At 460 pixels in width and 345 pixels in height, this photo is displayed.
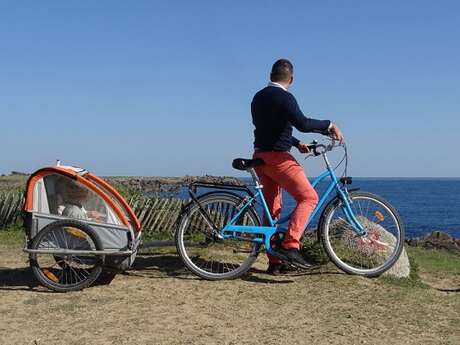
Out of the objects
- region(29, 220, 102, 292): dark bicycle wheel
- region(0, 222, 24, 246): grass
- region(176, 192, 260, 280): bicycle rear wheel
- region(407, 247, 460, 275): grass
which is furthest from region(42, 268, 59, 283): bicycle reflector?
region(407, 247, 460, 275): grass

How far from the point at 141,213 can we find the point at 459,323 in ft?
30.3

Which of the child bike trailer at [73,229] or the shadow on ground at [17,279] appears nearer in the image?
the child bike trailer at [73,229]

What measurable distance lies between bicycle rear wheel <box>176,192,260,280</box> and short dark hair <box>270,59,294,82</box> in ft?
4.51

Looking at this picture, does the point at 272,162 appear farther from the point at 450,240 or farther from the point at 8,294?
the point at 450,240

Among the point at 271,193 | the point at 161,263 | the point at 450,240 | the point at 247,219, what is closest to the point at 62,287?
the point at 161,263

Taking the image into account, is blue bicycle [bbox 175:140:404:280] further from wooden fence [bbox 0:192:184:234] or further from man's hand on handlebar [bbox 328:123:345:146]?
wooden fence [bbox 0:192:184:234]

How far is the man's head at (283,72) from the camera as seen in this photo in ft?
19.7

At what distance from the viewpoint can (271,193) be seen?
6.38 metres

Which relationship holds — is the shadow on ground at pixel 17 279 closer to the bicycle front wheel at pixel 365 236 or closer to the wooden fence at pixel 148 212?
the bicycle front wheel at pixel 365 236

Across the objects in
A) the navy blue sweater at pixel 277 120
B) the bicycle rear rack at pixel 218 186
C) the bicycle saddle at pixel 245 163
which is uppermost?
the navy blue sweater at pixel 277 120

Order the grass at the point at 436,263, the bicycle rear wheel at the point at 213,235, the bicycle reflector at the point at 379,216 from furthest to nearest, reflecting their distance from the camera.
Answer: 1. the grass at the point at 436,263
2. the bicycle reflector at the point at 379,216
3. the bicycle rear wheel at the point at 213,235

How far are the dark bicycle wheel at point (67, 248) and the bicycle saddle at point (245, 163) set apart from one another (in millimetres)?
1664

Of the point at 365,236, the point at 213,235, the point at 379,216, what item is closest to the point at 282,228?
the point at 213,235

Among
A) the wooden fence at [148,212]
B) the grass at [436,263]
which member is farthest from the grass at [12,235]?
the grass at [436,263]
